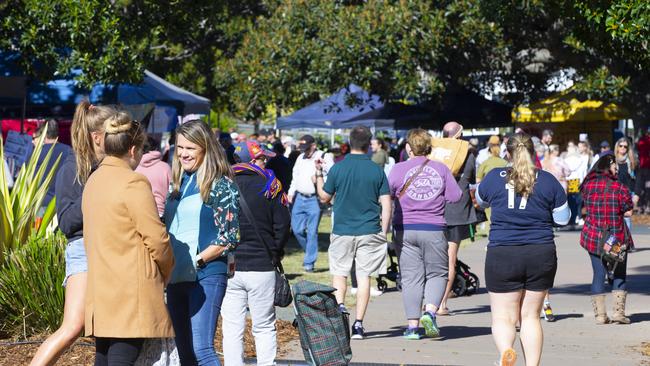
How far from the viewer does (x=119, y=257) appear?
5168mm

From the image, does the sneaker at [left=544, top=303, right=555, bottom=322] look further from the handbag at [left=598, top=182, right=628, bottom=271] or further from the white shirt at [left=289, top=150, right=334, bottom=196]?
the white shirt at [left=289, top=150, right=334, bottom=196]

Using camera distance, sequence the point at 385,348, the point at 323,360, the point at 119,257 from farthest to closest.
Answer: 1. the point at 385,348
2. the point at 323,360
3. the point at 119,257

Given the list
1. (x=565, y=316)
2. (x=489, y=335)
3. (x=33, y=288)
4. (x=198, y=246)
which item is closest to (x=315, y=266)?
(x=565, y=316)

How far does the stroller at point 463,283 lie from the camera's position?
40.2 feet

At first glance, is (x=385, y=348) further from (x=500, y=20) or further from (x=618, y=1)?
(x=500, y=20)

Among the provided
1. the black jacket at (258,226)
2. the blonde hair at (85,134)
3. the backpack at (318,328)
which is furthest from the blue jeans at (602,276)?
the blonde hair at (85,134)

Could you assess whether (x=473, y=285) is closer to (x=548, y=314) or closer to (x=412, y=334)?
(x=548, y=314)

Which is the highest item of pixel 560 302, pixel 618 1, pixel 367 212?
pixel 618 1

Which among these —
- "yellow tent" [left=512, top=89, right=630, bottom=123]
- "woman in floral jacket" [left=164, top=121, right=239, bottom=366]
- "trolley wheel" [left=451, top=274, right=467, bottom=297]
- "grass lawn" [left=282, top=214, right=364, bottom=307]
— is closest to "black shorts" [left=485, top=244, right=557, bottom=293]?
"woman in floral jacket" [left=164, top=121, right=239, bottom=366]

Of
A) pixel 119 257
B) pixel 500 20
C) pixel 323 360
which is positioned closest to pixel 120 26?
pixel 500 20

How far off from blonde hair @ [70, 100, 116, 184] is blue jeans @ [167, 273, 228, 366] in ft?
2.64

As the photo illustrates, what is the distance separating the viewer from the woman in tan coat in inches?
203

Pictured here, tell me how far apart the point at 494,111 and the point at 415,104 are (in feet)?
5.99

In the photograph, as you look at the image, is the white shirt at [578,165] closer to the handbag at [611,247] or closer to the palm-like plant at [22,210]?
the handbag at [611,247]
